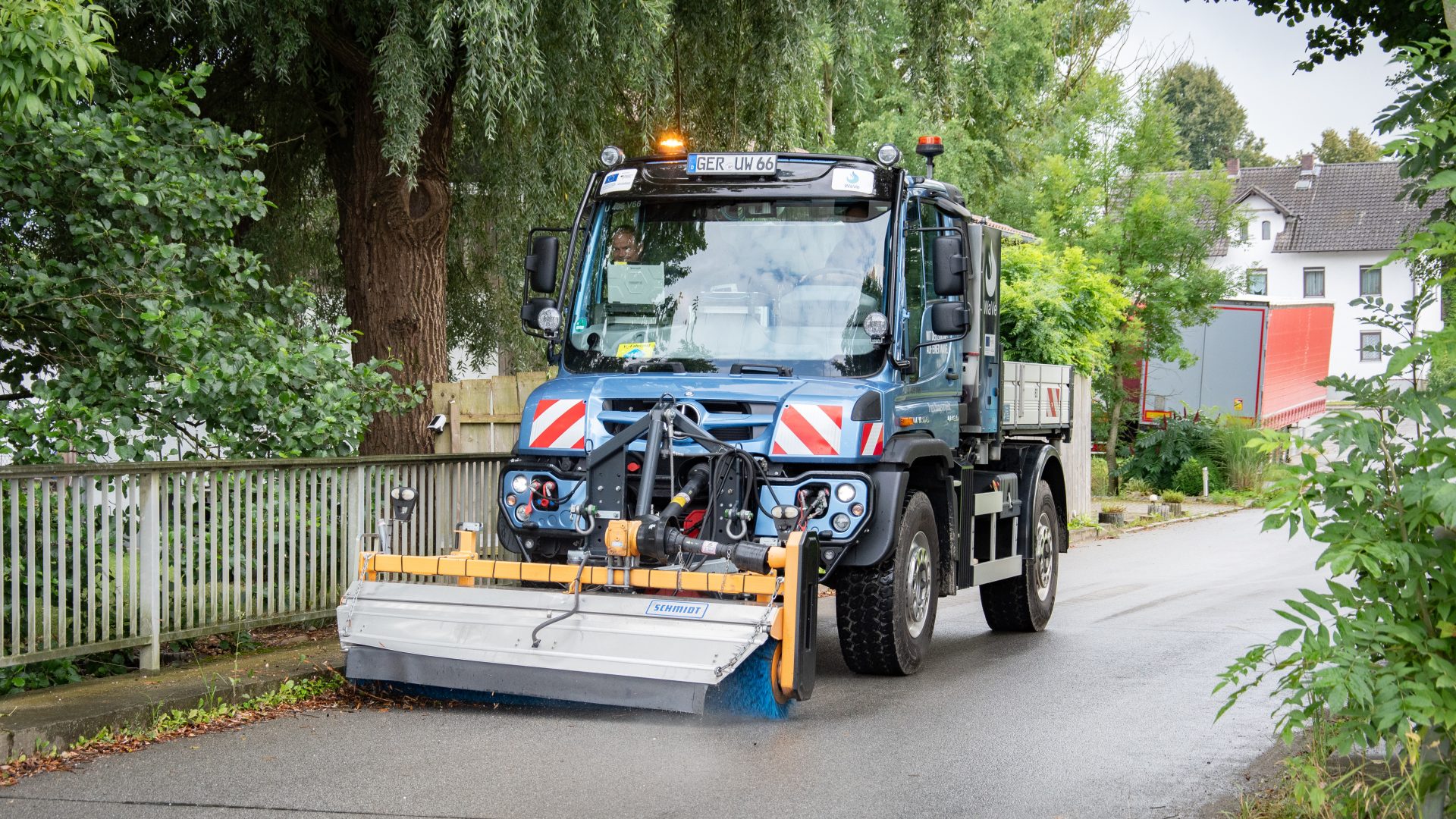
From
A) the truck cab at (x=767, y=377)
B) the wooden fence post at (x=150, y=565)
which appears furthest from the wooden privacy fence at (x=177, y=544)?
the truck cab at (x=767, y=377)

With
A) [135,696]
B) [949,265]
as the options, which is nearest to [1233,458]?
[949,265]

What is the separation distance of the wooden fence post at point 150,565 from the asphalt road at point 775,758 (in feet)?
3.43

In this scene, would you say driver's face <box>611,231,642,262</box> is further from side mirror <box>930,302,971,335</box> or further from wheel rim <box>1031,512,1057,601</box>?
wheel rim <box>1031,512,1057,601</box>

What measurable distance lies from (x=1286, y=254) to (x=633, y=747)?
241 feet

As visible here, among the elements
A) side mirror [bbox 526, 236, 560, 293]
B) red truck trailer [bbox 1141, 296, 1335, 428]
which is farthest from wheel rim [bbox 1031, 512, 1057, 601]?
red truck trailer [bbox 1141, 296, 1335, 428]

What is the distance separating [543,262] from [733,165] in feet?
4.32

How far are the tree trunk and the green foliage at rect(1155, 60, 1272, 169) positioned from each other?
252 feet

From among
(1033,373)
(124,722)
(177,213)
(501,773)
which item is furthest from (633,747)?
(1033,373)

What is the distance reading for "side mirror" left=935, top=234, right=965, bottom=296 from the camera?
29.3 ft

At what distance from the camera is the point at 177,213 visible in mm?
9320

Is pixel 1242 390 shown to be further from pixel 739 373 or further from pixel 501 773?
pixel 501 773

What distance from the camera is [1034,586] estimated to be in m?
11.9

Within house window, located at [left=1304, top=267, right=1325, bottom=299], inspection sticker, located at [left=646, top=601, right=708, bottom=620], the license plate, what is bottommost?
inspection sticker, located at [left=646, top=601, right=708, bottom=620]

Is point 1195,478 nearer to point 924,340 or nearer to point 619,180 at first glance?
point 924,340
